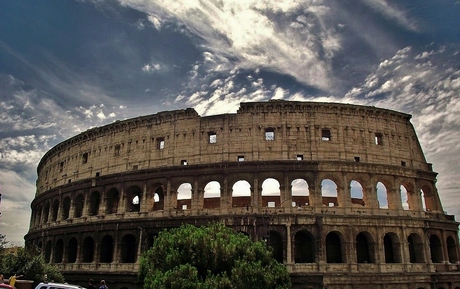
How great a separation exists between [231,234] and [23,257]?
578 inches

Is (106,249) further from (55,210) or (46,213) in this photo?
(46,213)

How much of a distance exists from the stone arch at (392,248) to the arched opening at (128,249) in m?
18.6

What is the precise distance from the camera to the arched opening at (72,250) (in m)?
32.7


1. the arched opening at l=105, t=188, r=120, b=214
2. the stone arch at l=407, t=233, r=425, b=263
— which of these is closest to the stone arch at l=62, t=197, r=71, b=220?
the arched opening at l=105, t=188, r=120, b=214

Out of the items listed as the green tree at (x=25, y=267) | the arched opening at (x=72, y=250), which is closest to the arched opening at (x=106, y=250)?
the arched opening at (x=72, y=250)

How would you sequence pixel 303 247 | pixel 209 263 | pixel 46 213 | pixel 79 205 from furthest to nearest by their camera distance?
1. pixel 46 213
2. pixel 79 205
3. pixel 303 247
4. pixel 209 263

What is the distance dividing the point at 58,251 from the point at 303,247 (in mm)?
21832

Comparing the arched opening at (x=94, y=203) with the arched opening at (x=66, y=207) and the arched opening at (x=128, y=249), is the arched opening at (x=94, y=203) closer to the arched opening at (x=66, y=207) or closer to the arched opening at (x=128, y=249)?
the arched opening at (x=66, y=207)

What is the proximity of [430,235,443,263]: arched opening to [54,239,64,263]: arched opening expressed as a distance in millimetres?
30611

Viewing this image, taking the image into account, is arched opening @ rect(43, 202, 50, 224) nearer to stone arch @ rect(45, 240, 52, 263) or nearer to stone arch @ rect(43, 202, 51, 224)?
stone arch @ rect(43, 202, 51, 224)

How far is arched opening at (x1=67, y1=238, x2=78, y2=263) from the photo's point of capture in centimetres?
3269

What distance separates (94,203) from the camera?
33.3 meters

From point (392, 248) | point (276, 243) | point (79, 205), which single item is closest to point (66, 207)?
point (79, 205)

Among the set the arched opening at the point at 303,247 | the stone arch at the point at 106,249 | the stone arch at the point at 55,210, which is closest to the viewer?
the arched opening at the point at 303,247
